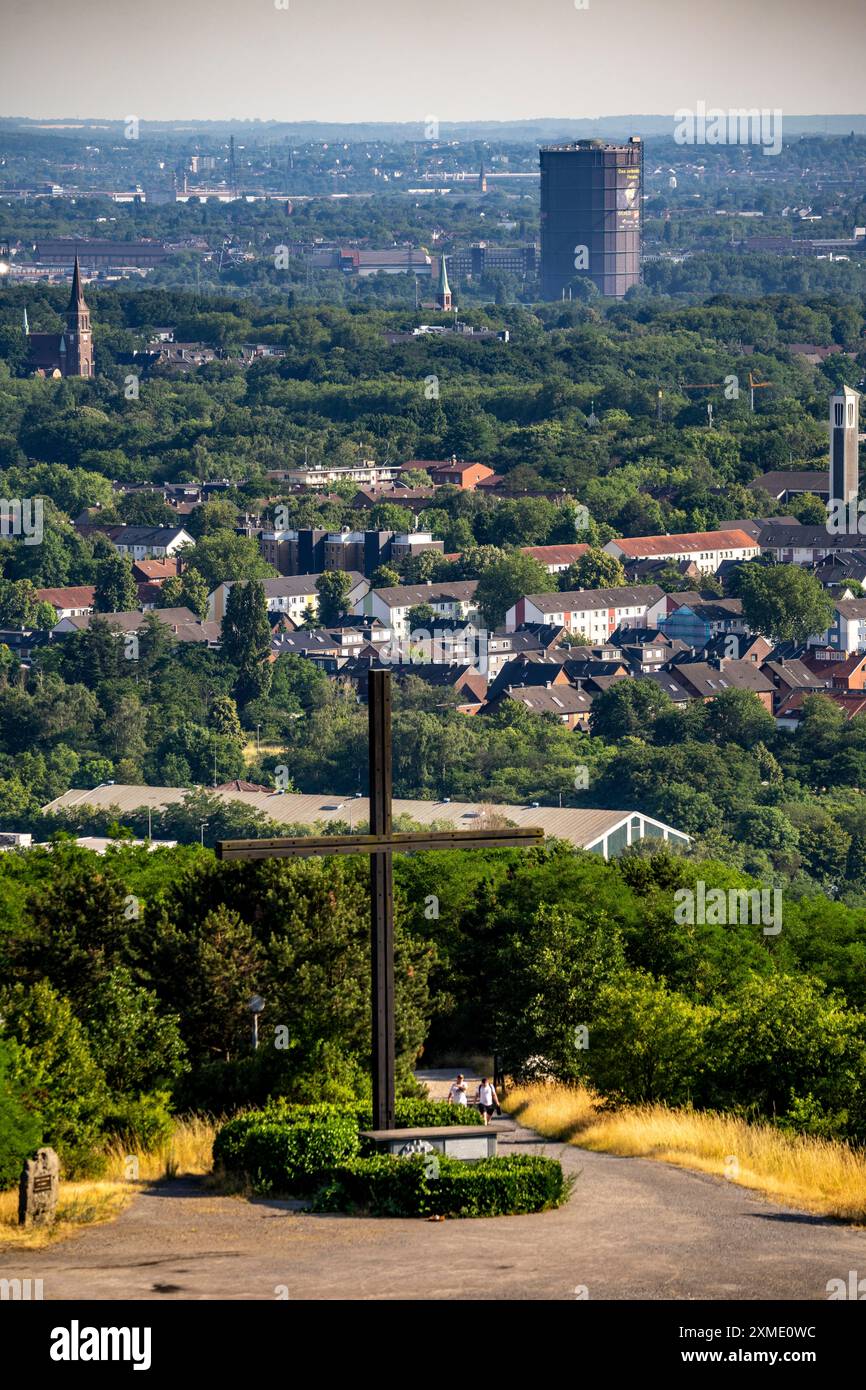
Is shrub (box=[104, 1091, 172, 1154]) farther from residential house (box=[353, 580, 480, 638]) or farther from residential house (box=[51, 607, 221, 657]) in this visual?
residential house (box=[353, 580, 480, 638])

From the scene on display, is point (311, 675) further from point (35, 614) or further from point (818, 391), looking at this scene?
point (818, 391)

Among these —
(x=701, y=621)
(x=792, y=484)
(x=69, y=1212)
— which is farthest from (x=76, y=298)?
(x=69, y=1212)

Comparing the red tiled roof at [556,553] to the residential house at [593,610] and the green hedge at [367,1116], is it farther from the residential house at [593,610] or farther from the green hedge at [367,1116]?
the green hedge at [367,1116]

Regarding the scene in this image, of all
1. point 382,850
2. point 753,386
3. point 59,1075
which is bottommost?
point 753,386

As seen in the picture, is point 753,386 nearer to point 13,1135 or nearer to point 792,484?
point 792,484

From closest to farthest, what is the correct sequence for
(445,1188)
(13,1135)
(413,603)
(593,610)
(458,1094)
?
(445,1188)
(13,1135)
(458,1094)
(413,603)
(593,610)

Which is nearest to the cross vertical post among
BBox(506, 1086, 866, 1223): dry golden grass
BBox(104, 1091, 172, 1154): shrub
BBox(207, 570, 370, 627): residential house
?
BBox(506, 1086, 866, 1223): dry golden grass

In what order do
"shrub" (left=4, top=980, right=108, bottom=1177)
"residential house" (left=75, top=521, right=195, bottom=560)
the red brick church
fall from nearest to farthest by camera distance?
"shrub" (left=4, top=980, right=108, bottom=1177), "residential house" (left=75, top=521, right=195, bottom=560), the red brick church
